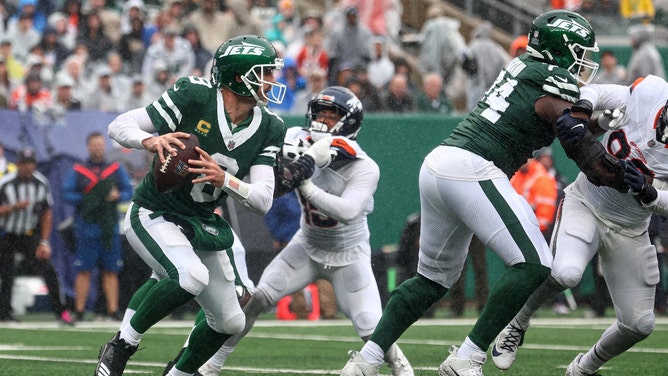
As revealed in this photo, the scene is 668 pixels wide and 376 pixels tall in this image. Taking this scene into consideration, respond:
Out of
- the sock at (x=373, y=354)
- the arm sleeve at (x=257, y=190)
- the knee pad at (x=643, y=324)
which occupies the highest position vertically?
the arm sleeve at (x=257, y=190)

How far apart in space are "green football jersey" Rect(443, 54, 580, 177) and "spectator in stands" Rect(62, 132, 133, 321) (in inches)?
296

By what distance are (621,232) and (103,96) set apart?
30.8ft

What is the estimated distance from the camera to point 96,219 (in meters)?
Result: 13.2

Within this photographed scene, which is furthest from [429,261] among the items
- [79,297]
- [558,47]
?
[79,297]

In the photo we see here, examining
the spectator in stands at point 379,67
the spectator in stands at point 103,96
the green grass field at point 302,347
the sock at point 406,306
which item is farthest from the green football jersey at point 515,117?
the spectator in stands at point 379,67

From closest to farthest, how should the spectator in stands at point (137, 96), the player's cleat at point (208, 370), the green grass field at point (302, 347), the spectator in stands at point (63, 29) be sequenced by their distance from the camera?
the player's cleat at point (208, 370)
the green grass field at point (302, 347)
the spectator in stands at point (137, 96)
the spectator in stands at point (63, 29)

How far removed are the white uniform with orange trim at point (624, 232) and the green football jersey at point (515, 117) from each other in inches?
19.4

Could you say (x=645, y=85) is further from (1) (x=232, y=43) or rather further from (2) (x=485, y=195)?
(1) (x=232, y=43)

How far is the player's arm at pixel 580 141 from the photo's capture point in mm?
5953

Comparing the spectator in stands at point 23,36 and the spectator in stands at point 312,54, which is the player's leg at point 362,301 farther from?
the spectator in stands at point 23,36

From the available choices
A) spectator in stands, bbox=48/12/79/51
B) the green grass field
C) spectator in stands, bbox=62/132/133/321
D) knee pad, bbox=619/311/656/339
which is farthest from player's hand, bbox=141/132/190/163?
spectator in stands, bbox=48/12/79/51

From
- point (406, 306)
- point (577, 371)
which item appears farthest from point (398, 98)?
point (406, 306)

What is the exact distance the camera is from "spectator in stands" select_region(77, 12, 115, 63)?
51.6ft

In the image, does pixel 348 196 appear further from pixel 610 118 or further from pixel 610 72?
pixel 610 72
